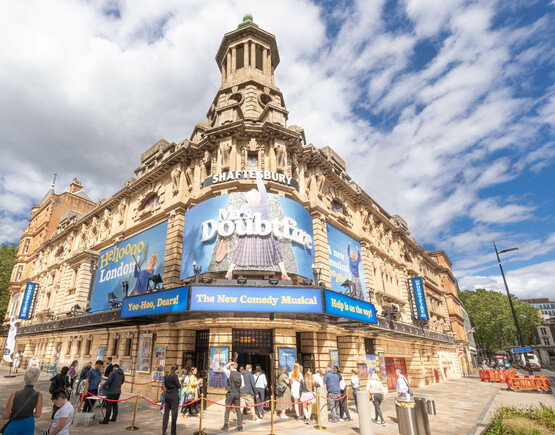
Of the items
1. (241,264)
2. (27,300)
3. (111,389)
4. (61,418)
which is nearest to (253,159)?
(241,264)

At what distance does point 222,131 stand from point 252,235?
25.5 feet

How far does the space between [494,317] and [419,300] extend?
40.2 meters

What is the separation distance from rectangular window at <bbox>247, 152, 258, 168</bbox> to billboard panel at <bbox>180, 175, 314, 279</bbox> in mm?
1874

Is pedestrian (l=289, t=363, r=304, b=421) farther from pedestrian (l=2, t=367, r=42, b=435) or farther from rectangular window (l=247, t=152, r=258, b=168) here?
rectangular window (l=247, t=152, r=258, b=168)

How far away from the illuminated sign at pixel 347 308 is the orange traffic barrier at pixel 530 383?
14455 mm

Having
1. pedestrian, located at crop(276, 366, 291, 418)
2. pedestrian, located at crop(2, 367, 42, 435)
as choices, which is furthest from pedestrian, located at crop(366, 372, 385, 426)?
pedestrian, located at crop(2, 367, 42, 435)

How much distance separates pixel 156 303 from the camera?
555 inches

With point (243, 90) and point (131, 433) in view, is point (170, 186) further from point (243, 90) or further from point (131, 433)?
point (131, 433)

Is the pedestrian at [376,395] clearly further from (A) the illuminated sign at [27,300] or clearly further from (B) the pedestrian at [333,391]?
(A) the illuminated sign at [27,300]

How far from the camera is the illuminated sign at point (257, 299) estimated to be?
12906mm

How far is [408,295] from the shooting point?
3322cm

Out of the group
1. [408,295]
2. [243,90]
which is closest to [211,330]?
[243,90]

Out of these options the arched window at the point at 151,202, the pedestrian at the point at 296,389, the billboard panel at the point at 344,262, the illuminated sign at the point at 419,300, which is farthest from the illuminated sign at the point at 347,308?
the illuminated sign at the point at 419,300

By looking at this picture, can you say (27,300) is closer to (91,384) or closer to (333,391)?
(91,384)
